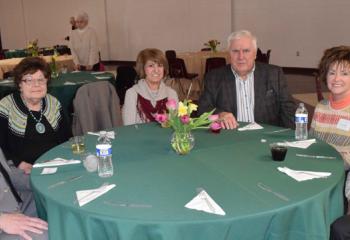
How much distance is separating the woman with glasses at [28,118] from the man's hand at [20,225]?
35.2 inches

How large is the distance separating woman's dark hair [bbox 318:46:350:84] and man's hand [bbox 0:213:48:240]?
1.93 meters

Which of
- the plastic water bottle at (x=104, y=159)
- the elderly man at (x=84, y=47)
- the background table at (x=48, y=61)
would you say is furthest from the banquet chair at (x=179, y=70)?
the plastic water bottle at (x=104, y=159)

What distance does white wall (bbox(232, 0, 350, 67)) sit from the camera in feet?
32.2

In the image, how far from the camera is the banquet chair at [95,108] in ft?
12.9

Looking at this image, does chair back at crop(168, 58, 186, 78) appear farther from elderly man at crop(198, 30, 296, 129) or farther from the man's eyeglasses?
the man's eyeglasses

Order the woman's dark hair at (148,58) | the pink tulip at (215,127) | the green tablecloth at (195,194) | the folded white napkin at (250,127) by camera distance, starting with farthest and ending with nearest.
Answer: the woman's dark hair at (148,58), the folded white napkin at (250,127), the pink tulip at (215,127), the green tablecloth at (195,194)

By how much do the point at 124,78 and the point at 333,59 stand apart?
4319mm

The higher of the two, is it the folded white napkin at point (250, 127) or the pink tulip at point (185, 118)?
the pink tulip at point (185, 118)

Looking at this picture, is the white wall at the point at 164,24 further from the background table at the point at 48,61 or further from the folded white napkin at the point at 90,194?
the folded white napkin at the point at 90,194

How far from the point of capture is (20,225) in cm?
187

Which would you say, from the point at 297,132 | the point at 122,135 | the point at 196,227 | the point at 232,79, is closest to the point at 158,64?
the point at 232,79

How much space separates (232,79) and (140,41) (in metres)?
9.95

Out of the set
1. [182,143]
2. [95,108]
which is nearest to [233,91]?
[182,143]

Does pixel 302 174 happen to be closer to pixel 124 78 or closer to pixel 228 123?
pixel 228 123
